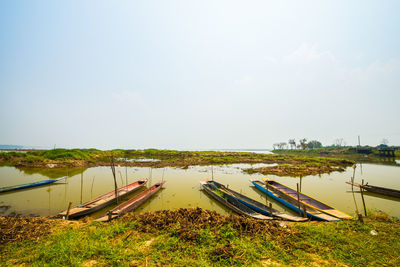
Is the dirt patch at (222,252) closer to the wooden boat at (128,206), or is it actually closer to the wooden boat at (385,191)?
the wooden boat at (128,206)

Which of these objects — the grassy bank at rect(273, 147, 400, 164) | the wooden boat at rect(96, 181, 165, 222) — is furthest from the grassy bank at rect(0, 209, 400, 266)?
the grassy bank at rect(273, 147, 400, 164)

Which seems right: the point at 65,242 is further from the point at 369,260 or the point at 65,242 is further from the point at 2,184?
the point at 2,184

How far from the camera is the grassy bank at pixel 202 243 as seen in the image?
4.17 metres

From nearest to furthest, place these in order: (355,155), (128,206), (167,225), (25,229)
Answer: (25,229), (167,225), (128,206), (355,155)

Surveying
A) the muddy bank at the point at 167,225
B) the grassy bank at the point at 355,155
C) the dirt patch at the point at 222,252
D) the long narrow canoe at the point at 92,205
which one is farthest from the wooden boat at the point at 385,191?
the grassy bank at the point at 355,155

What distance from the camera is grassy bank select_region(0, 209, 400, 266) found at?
417 cm

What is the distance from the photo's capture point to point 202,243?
4.88m

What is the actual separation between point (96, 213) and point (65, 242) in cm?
417

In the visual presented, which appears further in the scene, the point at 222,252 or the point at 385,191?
the point at 385,191

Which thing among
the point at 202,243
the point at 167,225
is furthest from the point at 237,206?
the point at 167,225

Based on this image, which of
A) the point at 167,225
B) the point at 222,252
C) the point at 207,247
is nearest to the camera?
the point at 222,252

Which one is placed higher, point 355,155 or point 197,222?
point 197,222

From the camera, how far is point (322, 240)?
5117 mm

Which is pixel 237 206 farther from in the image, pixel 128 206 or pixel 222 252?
pixel 128 206
